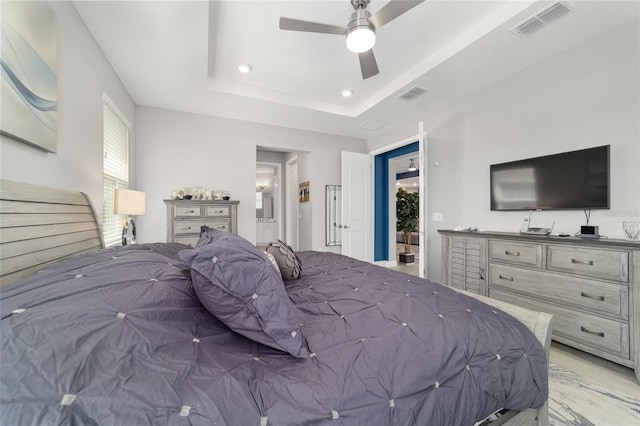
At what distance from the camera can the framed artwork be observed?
116 cm

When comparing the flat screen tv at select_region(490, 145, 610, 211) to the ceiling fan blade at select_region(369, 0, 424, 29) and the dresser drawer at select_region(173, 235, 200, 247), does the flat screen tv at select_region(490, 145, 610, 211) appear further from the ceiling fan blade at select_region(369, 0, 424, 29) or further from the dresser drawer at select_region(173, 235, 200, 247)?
the dresser drawer at select_region(173, 235, 200, 247)

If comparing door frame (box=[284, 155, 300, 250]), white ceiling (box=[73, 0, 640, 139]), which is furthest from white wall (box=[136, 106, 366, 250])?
door frame (box=[284, 155, 300, 250])

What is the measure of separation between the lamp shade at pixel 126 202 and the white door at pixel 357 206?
10.3 feet

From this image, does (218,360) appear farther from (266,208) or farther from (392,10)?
(266,208)

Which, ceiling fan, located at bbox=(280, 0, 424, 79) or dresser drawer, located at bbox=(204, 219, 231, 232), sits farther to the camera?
dresser drawer, located at bbox=(204, 219, 231, 232)

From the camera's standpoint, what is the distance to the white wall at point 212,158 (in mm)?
3738

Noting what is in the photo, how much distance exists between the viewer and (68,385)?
545 mm

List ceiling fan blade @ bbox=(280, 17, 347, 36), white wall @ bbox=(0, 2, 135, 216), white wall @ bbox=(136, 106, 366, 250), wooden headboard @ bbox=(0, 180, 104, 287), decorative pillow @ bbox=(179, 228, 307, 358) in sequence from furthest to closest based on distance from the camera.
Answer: white wall @ bbox=(136, 106, 366, 250) → ceiling fan blade @ bbox=(280, 17, 347, 36) → white wall @ bbox=(0, 2, 135, 216) → wooden headboard @ bbox=(0, 180, 104, 287) → decorative pillow @ bbox=(179, 228, 307, 358)

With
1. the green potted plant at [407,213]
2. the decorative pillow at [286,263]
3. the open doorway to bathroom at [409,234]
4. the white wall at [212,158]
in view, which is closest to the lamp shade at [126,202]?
the white wall at [212,158]

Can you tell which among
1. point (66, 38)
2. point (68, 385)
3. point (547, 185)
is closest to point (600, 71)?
point (547, 185)

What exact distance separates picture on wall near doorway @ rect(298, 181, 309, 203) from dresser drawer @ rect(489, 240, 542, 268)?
129 inches

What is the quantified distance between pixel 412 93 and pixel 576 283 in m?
2.66

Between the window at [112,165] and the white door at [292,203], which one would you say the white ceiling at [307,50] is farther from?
the white door at [292,203]

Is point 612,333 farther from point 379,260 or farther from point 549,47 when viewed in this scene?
point 379,260
